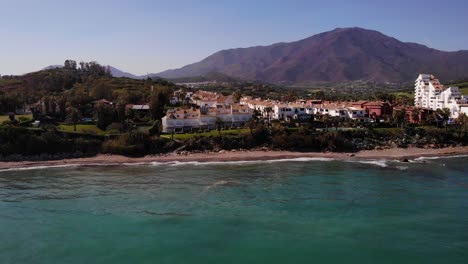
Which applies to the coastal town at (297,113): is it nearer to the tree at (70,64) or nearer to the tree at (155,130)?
the tree at (155,130)

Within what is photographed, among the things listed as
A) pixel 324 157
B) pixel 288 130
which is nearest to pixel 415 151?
pixel 324 157

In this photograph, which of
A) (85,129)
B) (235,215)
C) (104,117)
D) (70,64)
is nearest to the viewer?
(235,215)

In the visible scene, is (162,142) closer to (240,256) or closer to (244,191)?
(244,191)

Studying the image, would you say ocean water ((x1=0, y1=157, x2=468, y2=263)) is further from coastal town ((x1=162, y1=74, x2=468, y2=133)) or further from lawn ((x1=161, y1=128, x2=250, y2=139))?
coastal town ((x1=162, y1=74, x2=468, y2=133))

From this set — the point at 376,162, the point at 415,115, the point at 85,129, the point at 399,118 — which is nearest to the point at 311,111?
the point at 399,118

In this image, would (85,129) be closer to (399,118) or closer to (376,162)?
(376,162)

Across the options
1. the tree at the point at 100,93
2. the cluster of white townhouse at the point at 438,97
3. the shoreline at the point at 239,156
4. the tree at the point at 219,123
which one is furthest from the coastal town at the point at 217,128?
the tree at the point at 100,93

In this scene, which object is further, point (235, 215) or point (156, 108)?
point (156, 108)
